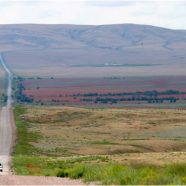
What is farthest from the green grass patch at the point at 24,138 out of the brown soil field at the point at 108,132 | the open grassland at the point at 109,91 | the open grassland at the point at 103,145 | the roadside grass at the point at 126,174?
the open grassland at the point at 109,91

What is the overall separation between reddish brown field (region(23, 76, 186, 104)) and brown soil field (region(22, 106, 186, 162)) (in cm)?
4198

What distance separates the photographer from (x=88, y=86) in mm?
158500

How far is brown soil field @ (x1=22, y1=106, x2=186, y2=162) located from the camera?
156 ft

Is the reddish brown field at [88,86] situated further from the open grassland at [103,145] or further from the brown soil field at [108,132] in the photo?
the open grassland at [103,145]

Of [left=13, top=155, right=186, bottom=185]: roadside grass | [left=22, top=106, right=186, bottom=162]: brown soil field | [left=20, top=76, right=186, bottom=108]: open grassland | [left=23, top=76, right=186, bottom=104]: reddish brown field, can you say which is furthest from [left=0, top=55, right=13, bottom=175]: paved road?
[left=23, top=76, right=186, bottom=104]: reddish brown field

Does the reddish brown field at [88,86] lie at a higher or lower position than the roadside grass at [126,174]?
higher

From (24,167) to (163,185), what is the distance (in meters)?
11.9

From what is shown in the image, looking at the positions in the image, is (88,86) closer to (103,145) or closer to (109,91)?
(109,91)


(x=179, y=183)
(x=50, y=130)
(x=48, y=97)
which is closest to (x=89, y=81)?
(x=48, y=97)

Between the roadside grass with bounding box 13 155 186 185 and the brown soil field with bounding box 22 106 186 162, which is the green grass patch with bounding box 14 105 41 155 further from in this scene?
the roadside grass with bounding box 13 155 186 185

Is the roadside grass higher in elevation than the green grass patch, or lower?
higher

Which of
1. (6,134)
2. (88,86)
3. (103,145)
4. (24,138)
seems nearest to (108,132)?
(6,134)

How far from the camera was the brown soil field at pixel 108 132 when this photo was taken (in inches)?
1875

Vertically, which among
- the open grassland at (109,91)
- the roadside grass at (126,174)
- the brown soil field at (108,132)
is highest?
the open grassland at (109,91)
